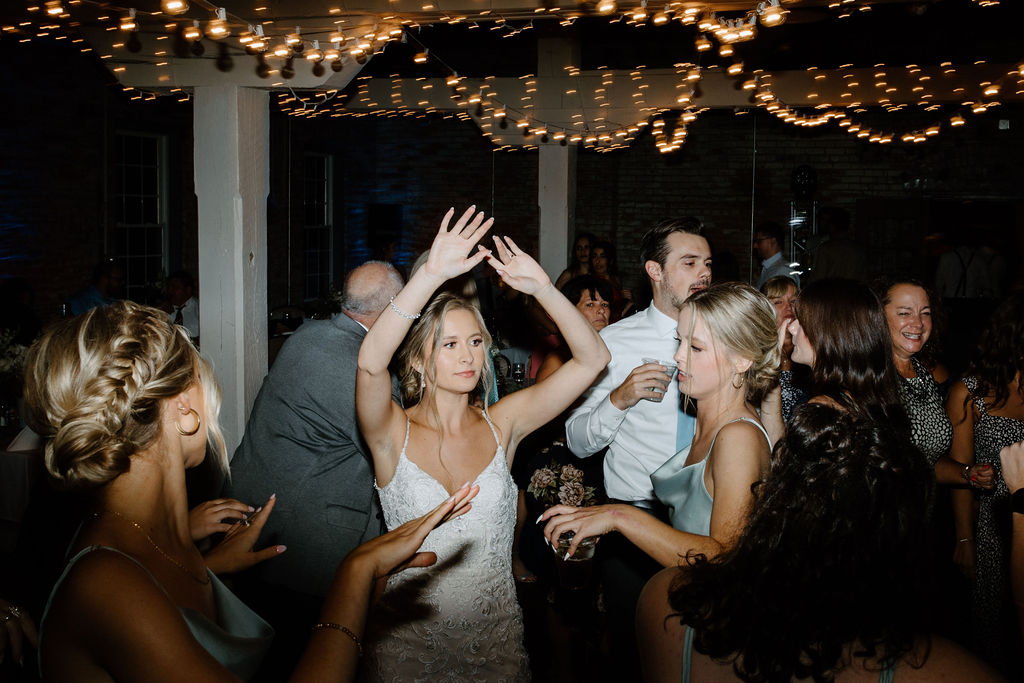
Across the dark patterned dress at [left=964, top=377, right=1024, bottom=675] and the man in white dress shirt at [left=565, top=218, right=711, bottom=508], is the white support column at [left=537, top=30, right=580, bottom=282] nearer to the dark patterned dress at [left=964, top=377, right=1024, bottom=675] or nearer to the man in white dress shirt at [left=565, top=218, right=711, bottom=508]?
the man in white dress shirt at [left=565, top=218, right=711, bottom=508]

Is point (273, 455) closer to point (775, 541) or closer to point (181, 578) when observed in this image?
point (181, 578)

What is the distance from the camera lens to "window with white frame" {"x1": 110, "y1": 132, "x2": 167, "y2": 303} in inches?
318

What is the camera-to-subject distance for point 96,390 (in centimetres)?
123

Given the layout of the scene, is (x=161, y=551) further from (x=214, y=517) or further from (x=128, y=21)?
(x=128, y=21)

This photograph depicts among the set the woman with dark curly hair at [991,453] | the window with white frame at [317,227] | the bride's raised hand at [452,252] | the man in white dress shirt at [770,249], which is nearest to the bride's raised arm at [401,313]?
the bride's raised hand at [452,252]

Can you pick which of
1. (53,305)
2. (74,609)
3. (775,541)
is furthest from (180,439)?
(53,305)

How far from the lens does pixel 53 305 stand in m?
7.29

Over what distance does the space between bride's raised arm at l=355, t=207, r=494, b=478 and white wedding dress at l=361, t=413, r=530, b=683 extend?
228 mm

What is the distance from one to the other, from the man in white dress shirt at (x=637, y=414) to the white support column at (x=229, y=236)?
2343mm

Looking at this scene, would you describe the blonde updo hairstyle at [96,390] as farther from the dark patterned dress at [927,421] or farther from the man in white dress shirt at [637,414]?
the dark patterned dress at [927,421]

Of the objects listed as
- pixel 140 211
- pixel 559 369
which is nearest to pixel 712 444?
pixel 559 369

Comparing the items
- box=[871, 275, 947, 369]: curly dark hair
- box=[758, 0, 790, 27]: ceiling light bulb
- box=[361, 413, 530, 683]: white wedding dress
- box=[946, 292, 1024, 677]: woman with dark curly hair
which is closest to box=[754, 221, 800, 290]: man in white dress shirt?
box=[758, 0, 790, 27]: ceiling light bulb

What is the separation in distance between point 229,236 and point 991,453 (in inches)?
143

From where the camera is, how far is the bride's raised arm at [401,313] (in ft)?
6.14
